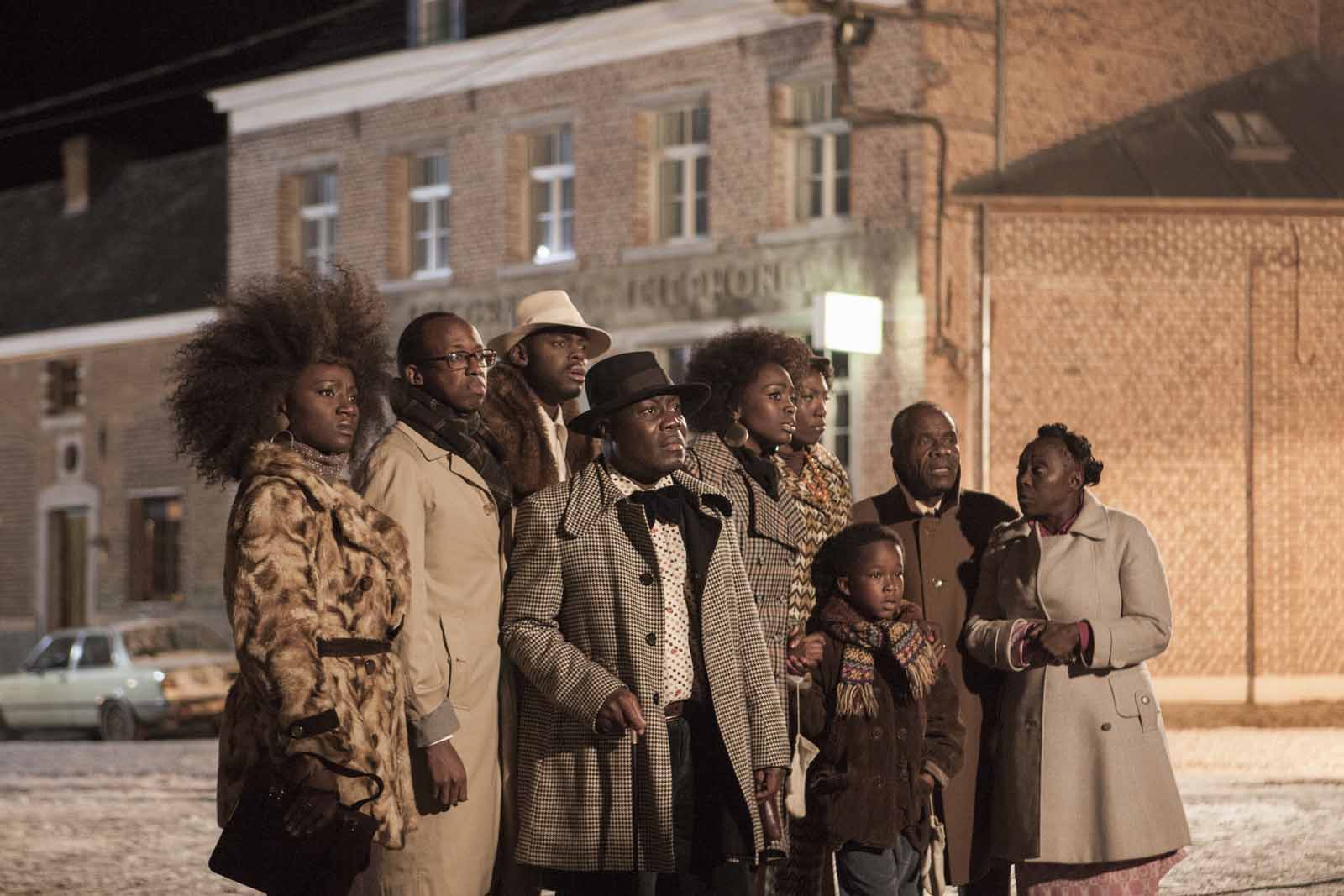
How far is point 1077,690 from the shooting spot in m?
6.79

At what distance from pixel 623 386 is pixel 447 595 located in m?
0.79

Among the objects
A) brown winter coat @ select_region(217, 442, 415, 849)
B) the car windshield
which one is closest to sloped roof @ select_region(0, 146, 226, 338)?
the car windshield

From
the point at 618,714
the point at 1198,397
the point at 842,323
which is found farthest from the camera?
the point at 1198,397

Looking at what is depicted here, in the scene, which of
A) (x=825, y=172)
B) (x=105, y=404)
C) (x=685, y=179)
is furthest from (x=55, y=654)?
(x=825, y=172)

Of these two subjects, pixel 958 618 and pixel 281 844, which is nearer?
pixel 281 844

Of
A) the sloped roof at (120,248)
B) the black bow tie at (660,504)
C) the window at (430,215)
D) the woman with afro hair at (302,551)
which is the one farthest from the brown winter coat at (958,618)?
the sloped roof at (120,248)

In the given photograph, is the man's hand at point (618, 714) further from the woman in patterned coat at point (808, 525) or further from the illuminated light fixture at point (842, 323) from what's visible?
the illuminated light fixture at point (842, 323)

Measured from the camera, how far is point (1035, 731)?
6.82 m

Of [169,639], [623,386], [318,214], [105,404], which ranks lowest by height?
[169,639]

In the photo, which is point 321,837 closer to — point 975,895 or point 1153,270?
point 975,895

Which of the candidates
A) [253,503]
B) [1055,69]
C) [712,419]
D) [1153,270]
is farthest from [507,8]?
[253,503]

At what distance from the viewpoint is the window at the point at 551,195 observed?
24.6 meters

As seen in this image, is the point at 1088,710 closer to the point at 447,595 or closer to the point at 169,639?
the point at 447,595

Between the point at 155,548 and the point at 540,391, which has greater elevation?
the point at 540,391
